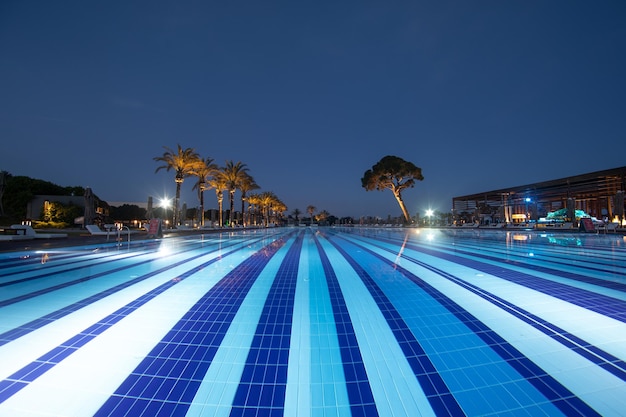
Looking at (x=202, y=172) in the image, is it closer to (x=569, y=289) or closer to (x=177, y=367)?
(x=177, y=367)

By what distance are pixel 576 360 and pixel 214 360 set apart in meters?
2.44

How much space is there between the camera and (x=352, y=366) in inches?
69.5

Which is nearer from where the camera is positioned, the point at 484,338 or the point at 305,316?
the point at 484,338

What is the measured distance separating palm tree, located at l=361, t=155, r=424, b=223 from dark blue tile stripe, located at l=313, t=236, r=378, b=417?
98.5 feet

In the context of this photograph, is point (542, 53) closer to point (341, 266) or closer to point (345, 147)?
point (345, 147)

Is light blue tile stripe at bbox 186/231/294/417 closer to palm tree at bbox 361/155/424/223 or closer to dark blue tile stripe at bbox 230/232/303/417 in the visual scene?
dark blue tile stripe at bbox 230/232/303/417

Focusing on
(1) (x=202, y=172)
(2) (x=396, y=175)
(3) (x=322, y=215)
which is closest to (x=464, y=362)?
(1) (x=202, y=172)

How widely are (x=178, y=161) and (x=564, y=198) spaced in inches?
1493

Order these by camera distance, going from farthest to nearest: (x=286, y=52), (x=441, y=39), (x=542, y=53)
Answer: (x=286, y=52) → (x=441, y=39) → (x=542, y=53)

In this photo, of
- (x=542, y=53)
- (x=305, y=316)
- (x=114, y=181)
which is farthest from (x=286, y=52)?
(x=114, y=181)

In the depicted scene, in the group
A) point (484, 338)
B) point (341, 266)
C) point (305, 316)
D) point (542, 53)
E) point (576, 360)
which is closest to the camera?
point (576, 360)

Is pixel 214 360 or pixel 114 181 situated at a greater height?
pixel 114 181

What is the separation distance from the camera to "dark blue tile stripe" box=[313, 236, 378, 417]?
1378 millimetres

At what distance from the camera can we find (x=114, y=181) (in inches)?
1993
